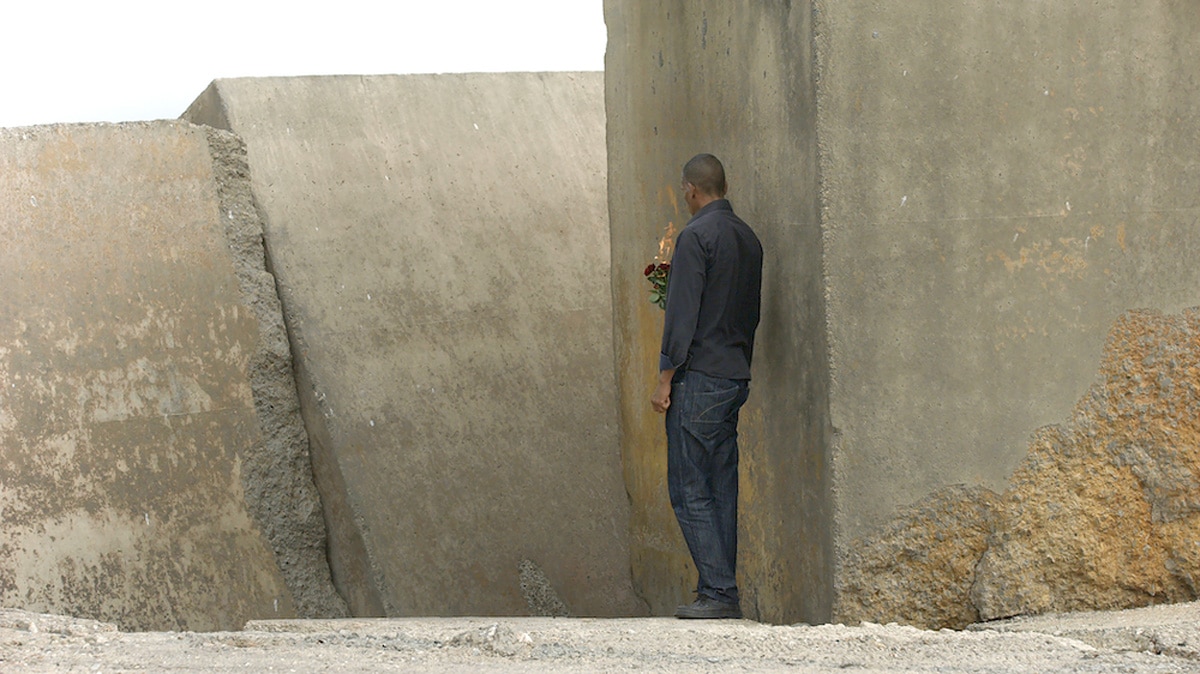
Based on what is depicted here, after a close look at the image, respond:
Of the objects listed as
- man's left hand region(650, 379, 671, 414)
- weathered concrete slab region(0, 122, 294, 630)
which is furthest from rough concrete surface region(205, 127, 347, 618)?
man's left hand region(650, 379, 671, 414)

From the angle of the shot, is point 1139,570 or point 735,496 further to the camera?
point 735,496

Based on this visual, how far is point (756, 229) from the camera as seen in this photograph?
15.7 feet

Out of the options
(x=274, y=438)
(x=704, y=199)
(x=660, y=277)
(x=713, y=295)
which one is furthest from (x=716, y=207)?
(x=274, y=438)

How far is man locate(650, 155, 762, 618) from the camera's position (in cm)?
458

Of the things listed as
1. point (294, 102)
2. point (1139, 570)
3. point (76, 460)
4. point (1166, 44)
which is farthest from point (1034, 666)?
point (294, 102)

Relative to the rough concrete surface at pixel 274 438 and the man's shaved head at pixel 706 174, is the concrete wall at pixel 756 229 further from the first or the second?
the rough concrete surface at pixel 274 438

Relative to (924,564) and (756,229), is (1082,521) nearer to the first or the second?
(924,564)

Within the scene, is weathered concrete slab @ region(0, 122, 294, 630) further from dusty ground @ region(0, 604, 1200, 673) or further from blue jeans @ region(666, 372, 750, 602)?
blue jeans @ region(666, 372, 750, 602)

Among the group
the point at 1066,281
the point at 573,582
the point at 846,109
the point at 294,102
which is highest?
the point at 294,102

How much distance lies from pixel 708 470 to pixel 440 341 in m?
2.46

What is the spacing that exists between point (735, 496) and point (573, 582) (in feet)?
6.67

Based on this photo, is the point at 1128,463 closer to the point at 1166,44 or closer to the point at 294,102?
the point at 1166,44

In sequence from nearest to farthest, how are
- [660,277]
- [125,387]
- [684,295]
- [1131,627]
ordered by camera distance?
1. [1131,627]
2. [684,295]
3. [660,277]
4. [125,387]

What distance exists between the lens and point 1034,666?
3477 millimetres
